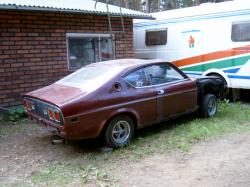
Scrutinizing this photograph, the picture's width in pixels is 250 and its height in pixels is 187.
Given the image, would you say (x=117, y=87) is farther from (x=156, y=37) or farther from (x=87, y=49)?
(x=156, y=37)

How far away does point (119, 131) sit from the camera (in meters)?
5.97

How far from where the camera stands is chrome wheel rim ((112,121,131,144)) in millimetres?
5898

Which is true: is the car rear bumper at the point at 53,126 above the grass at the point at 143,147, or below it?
above

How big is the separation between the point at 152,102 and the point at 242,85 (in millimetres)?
4545

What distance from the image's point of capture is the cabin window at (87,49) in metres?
9.47

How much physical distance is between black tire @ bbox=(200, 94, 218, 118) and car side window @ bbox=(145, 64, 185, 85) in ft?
2.90

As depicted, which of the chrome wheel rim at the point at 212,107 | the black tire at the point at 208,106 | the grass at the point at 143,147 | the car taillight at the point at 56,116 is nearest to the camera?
the grass at the point at 143,147

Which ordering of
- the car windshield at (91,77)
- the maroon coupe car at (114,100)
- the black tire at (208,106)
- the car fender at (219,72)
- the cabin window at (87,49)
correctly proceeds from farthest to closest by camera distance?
the car fender at (219,72), the cabin window at (87,49), the black tire at (208,106), the car windshield at (91,77), the maroon coupe car at (114,100)

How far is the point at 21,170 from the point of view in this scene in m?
5.12

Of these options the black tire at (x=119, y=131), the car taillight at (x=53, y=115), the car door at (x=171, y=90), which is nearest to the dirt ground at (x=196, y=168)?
the black tire at (x=119, y=131)

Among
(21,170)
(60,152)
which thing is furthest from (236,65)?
(21,170)

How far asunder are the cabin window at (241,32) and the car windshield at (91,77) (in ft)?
16.6

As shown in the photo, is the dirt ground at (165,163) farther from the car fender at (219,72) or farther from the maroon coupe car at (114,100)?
the car fender at (219,72)

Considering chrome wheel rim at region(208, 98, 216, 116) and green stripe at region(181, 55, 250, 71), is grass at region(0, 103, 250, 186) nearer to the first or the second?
chrome wheel rim at region(208, 98, 216, 116)
